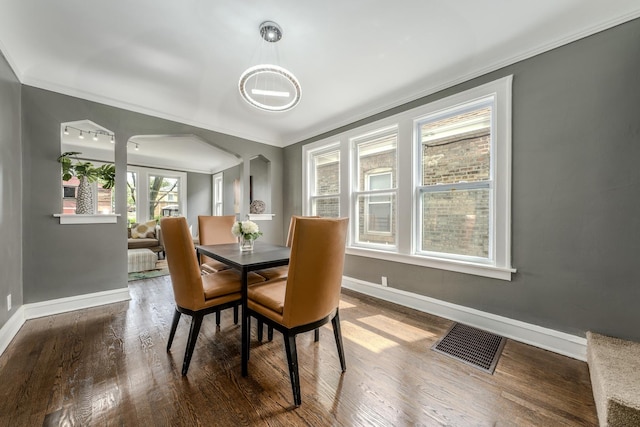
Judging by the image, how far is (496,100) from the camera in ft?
7.50

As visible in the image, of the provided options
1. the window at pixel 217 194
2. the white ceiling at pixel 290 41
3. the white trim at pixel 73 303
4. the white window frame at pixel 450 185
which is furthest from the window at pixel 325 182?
the window at pixel 217 194

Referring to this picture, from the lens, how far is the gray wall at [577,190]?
67.7 inches

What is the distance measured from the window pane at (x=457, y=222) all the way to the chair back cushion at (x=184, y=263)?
2399 millimetres

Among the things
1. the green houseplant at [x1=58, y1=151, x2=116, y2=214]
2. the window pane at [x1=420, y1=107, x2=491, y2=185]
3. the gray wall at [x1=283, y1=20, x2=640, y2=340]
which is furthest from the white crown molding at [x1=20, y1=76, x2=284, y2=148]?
the gray wall at [x1=283, y1=20, x2=640, y2=340]

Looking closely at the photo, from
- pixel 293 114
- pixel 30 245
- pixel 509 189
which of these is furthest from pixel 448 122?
pixel 30 245

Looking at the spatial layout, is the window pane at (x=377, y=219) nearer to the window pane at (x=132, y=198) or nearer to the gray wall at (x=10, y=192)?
the gray wall at (x=10, y=192)

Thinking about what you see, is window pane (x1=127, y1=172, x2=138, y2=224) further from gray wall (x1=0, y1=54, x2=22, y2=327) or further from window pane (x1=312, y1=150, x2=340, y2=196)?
window pane (x1=312, y1=150, x2=340, y2=196)

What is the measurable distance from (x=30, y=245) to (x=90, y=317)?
0.98 m

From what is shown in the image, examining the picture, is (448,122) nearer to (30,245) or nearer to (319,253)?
(319,253)

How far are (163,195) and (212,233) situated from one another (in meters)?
4.96

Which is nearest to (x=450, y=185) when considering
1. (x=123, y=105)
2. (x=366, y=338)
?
(x=366, y=338)

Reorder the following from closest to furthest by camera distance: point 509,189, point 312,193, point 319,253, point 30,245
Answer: point 319,253 → point 509,189 → point 30,245 → point 312,193

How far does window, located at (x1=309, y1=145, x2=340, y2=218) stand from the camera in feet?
13.0

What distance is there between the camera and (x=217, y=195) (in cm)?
749
